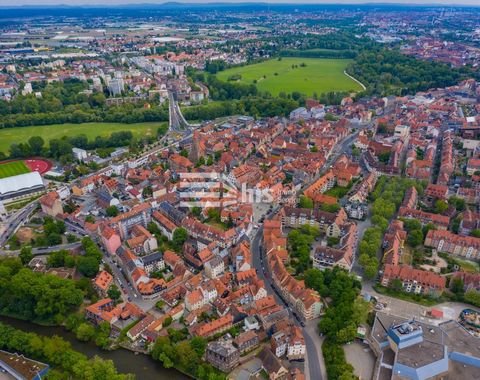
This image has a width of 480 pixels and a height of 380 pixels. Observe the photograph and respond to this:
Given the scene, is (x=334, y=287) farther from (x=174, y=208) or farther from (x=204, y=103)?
(x=204, y=103)

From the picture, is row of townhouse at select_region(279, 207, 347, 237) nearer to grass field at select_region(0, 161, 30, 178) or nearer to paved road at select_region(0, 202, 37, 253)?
paved road at select_region(0, 202, 37, 253)

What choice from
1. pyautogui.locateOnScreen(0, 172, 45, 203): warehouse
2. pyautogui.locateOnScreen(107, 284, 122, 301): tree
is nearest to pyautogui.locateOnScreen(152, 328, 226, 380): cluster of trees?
pyautogui.locateOnScreen(107, 284, 122, 301): tree

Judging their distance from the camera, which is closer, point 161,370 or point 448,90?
point 161,370

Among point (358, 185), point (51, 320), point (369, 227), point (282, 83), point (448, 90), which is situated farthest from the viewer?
point (282, 83)

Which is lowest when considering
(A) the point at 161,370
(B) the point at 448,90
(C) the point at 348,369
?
(A) the point at 161,370

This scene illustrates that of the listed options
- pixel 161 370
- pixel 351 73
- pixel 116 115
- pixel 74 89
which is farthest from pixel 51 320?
pixel 351 73

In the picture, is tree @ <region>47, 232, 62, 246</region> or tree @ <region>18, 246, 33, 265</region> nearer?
tree @ <region>18, 246, 33, 265</region>

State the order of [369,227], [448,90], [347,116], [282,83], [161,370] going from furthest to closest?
[282,83]
[448,90]
[347,116]
[369,227]
[161,370]

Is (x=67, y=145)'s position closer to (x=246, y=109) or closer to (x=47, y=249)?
(x=47, y=249)
